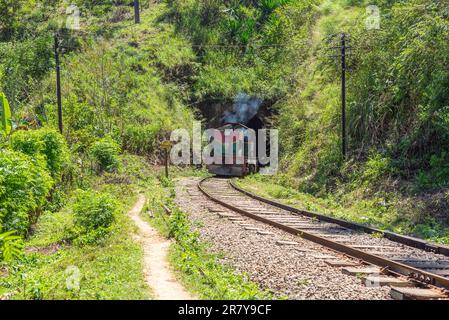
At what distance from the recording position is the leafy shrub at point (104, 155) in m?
27.0

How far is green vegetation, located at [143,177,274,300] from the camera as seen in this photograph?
747cm

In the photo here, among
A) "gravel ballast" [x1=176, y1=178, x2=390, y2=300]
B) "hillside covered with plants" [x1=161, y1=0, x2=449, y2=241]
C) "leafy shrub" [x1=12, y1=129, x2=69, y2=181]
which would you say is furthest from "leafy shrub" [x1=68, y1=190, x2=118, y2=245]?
"hillside covered with plants" [x1=161, y1=0, x2=449, y2=241]

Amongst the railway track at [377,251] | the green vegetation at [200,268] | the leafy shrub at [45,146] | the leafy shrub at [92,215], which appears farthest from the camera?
the leafy shrub at [45,146]

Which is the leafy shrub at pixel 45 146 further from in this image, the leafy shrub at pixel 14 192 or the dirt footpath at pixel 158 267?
the dirt footpath at pixel 158 267

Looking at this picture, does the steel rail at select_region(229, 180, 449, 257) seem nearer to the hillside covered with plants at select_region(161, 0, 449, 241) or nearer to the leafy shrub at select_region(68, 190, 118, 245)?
the hillside covered with plants at select_region(161, 0, 449, 241)

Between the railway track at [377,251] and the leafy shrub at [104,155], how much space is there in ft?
35.4

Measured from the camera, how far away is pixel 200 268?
8.98 meters

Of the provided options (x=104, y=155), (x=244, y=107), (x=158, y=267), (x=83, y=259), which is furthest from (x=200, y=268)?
(x=244, y=107)

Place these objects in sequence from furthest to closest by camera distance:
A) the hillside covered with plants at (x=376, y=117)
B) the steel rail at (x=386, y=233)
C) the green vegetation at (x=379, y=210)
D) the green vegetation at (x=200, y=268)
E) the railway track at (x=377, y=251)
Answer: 1. the hillside covered with plants at (x=376, y=117)
2. the green vegetation at (x=379, y=210)
3. the steel rail at (x=386, y=233)
4. the railway track at (x=377, y=251)
5. the green vegetation at (x=200, y=268)

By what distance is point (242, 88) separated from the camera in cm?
4059

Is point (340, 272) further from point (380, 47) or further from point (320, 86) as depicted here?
point (320, 86)

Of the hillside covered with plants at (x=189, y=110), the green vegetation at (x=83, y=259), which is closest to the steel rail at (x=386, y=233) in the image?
the hillside covered with plants at (x=189, y=110)

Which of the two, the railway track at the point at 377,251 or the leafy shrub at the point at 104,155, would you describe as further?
the leafy shrub at the point at 104,155
